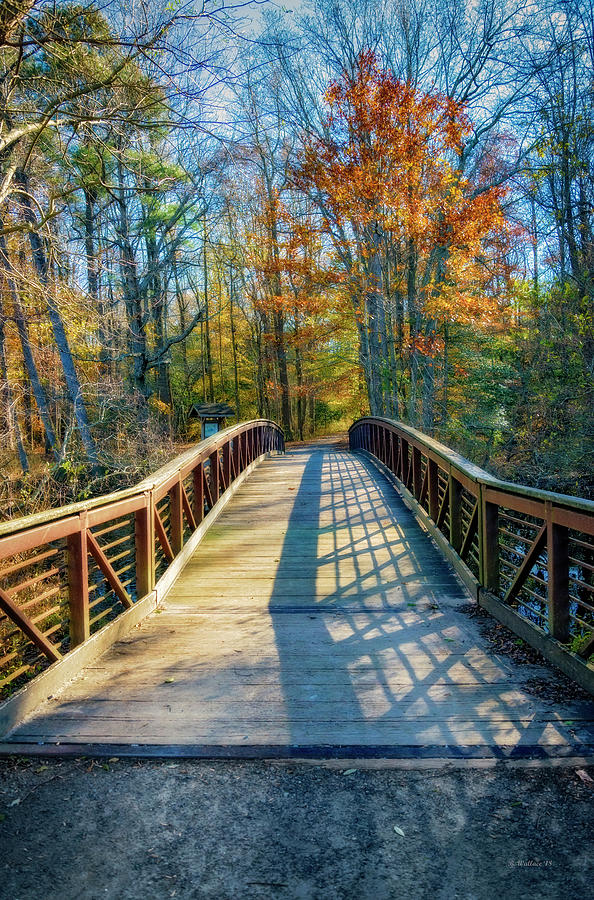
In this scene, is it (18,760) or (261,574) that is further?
(261,574)

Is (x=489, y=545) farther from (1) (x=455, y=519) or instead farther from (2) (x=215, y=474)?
(2) (x=215, y=474)

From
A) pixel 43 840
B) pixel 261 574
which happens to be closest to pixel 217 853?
pixel 43 840

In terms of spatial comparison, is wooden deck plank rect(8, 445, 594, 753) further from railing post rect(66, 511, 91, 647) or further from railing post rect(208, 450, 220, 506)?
railing post rect(208, 450, 220, 506)

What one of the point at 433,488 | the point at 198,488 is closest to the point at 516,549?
the point at 433,488

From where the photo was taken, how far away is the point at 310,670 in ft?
11.9

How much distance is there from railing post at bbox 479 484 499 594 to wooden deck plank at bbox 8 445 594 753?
0.36 metres

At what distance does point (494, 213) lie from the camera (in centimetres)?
1547

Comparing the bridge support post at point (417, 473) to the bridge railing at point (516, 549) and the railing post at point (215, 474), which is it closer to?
the bridge railing at point (516, 549)

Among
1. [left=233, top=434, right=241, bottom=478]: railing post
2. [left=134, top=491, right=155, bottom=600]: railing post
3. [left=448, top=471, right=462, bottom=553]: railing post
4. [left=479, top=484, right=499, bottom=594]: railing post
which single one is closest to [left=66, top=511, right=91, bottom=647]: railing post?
[left=134, top=491, right=155, bottom=600]: railing post

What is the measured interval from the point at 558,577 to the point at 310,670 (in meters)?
1.54

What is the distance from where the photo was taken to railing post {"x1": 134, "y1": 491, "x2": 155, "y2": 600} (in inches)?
190

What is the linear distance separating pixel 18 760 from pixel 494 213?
630 inches

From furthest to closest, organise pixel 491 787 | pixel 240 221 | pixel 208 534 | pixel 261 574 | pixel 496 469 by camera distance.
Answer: pixel 240 221 → pixel 496 469 → pixel 208 534 → pixel 261 574 → pixel 491 787

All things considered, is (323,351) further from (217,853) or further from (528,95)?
(217,853)
